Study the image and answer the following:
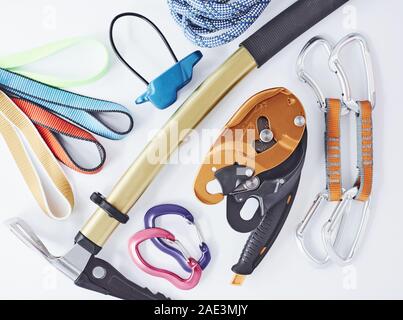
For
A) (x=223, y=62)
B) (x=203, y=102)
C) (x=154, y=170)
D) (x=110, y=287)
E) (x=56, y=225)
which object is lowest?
(x=110, y=287)

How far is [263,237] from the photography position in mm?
1441

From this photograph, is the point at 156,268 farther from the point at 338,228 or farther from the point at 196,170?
the point at 338,228

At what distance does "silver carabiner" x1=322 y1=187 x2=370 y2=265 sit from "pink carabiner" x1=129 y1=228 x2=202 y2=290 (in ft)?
1.13

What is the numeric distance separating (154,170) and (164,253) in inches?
9.2

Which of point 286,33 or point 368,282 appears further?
point 368,282

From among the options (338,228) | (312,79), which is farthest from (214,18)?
(338,228)

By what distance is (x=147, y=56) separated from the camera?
146 cm

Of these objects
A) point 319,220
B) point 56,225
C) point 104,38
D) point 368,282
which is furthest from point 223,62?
point 368,282

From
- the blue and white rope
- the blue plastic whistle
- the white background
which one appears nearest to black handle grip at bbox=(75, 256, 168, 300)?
the white background

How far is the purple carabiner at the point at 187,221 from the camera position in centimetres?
145

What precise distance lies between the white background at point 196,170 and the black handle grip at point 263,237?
5 cm

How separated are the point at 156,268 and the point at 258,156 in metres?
0.40

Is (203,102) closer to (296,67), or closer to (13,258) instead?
(296,67)

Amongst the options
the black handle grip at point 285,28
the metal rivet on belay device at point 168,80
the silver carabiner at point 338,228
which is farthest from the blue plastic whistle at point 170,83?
the silver carabiner at point 338,228
